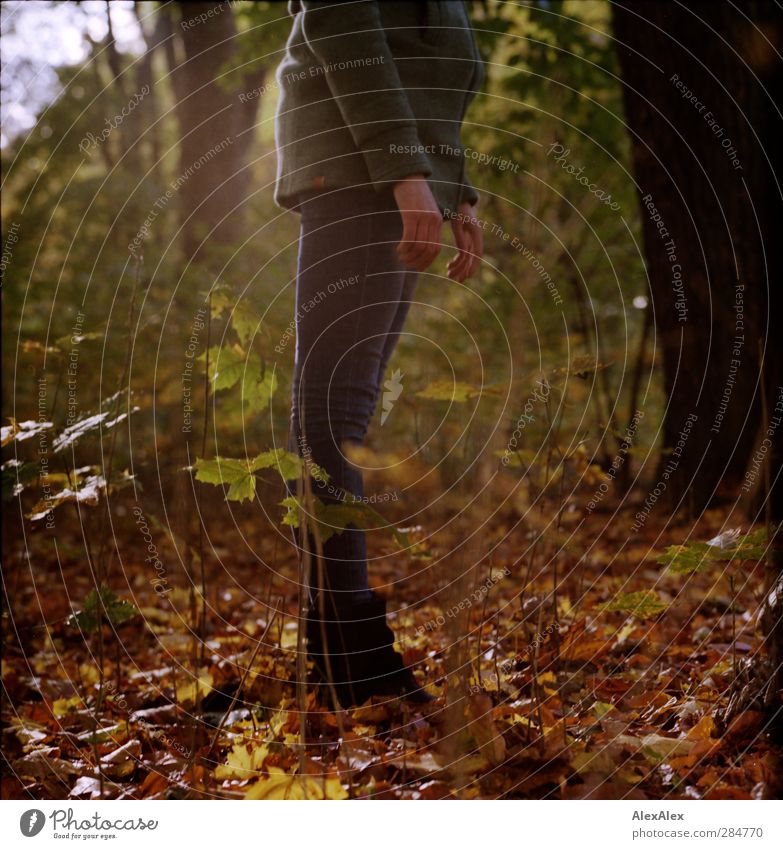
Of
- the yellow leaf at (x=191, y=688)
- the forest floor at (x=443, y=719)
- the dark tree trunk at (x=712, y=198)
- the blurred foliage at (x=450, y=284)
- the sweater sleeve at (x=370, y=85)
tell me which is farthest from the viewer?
the blurred foliage at (x=450, y=284)

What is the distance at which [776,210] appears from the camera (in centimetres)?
263

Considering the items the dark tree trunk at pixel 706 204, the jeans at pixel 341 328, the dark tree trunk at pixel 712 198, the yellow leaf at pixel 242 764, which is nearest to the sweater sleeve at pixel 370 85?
the jeans at pixel 341 328

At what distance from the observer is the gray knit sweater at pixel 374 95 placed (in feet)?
5.13

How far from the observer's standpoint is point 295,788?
4.56 ft

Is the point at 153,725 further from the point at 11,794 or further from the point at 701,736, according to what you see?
the point at 701,736

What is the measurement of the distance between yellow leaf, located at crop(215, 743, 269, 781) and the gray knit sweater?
1.24 m

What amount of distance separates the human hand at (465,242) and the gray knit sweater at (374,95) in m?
0.06

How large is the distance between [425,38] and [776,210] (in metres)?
1.61

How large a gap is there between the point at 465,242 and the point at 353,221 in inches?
15.0

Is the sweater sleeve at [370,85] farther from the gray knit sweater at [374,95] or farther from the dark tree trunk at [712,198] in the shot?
the dark tree trunk at [712,198]

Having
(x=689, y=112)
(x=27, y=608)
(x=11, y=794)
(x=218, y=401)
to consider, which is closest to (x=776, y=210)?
(x=689, y=112)

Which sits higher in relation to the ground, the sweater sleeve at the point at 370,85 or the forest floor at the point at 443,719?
the sweater sleeve at the point at 370,85

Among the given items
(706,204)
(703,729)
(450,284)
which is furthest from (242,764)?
(450,284)

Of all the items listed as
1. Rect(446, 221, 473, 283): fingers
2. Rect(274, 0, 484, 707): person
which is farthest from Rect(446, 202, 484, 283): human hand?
Rect(274, 0, 484, 707): person
